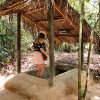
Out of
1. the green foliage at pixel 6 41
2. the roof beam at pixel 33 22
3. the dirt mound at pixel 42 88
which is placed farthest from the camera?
the green foliage at pixel 6 41

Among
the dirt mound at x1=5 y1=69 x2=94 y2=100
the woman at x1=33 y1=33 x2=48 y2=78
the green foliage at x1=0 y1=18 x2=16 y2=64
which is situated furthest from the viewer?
the green foliage at x1=0 y1=18 x2=16 y2=64

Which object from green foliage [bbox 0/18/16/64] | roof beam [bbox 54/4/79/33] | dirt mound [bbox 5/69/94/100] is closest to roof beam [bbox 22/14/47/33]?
roof beam [bbox 54/4/79/33]

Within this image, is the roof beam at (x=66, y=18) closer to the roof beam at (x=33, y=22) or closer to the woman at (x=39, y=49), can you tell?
the woman at (x=39, y=49)

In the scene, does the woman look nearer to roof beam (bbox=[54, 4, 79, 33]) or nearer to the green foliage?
roof beam (bbox=[54, 4, 79, 33])

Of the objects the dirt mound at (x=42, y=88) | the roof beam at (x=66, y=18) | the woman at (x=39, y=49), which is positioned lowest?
the dirt mound at (x=42, y=88)

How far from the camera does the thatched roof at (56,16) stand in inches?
250

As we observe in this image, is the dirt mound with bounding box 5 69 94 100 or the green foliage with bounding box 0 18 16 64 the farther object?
the green foliage with bounding box 0 18 16 64

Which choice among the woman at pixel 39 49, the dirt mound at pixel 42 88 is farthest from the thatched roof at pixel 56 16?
the dirt mound at pixel 42 88

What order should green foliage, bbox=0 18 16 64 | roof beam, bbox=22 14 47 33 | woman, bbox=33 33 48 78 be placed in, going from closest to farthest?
woman, bbox=33 33 48 78
roof beam, bbox=22 14 47 33
green foliage, bbox=0 18 16 64

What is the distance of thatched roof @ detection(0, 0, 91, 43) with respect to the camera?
20.9ft

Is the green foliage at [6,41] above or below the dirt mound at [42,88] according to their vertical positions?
above

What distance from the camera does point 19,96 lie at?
663 cm

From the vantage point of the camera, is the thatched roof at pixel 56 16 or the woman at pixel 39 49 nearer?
the thatched roof at pixel 56 16

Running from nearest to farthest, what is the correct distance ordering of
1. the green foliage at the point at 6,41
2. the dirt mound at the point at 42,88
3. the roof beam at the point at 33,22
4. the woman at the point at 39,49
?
the dirt mound at the point at 42,88, the woman at the point at 39,49, the roof beam at the point at 33,22, the green foliage at the point at 6,41
